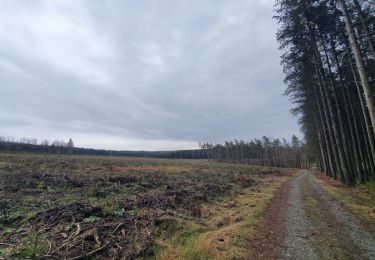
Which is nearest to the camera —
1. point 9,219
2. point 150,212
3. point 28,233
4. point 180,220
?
point 28,233

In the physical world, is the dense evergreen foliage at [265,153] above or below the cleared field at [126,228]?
above

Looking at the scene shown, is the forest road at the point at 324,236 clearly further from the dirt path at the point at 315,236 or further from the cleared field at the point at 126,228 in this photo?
the cleared field at the point at 126,228

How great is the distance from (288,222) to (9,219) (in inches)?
376

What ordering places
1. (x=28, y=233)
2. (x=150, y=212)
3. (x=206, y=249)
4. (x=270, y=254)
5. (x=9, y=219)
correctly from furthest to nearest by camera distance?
(x=150, y=212), (x=9, y=219), (x=28, y=233), (x=206, y=249), (x=270, y=254)

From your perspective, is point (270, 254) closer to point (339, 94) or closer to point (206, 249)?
point (206, 249)

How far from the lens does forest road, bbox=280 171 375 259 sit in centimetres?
554

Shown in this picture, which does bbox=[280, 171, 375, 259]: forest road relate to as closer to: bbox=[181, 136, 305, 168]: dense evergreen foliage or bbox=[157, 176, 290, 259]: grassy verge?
bbox=[157, 176, 290, 259]: grassy verge

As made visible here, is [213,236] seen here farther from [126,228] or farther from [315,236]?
[315,236]

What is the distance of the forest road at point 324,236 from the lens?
218 inches

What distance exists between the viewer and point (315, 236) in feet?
22.0

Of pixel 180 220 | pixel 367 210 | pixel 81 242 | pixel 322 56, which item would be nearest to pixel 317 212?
pixel 367 210

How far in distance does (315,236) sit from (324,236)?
24 cm

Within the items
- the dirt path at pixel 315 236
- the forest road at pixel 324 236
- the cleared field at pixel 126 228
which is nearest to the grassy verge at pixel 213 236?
the cleared field at pixel 126 228

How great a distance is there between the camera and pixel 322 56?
Result: 17.7m
